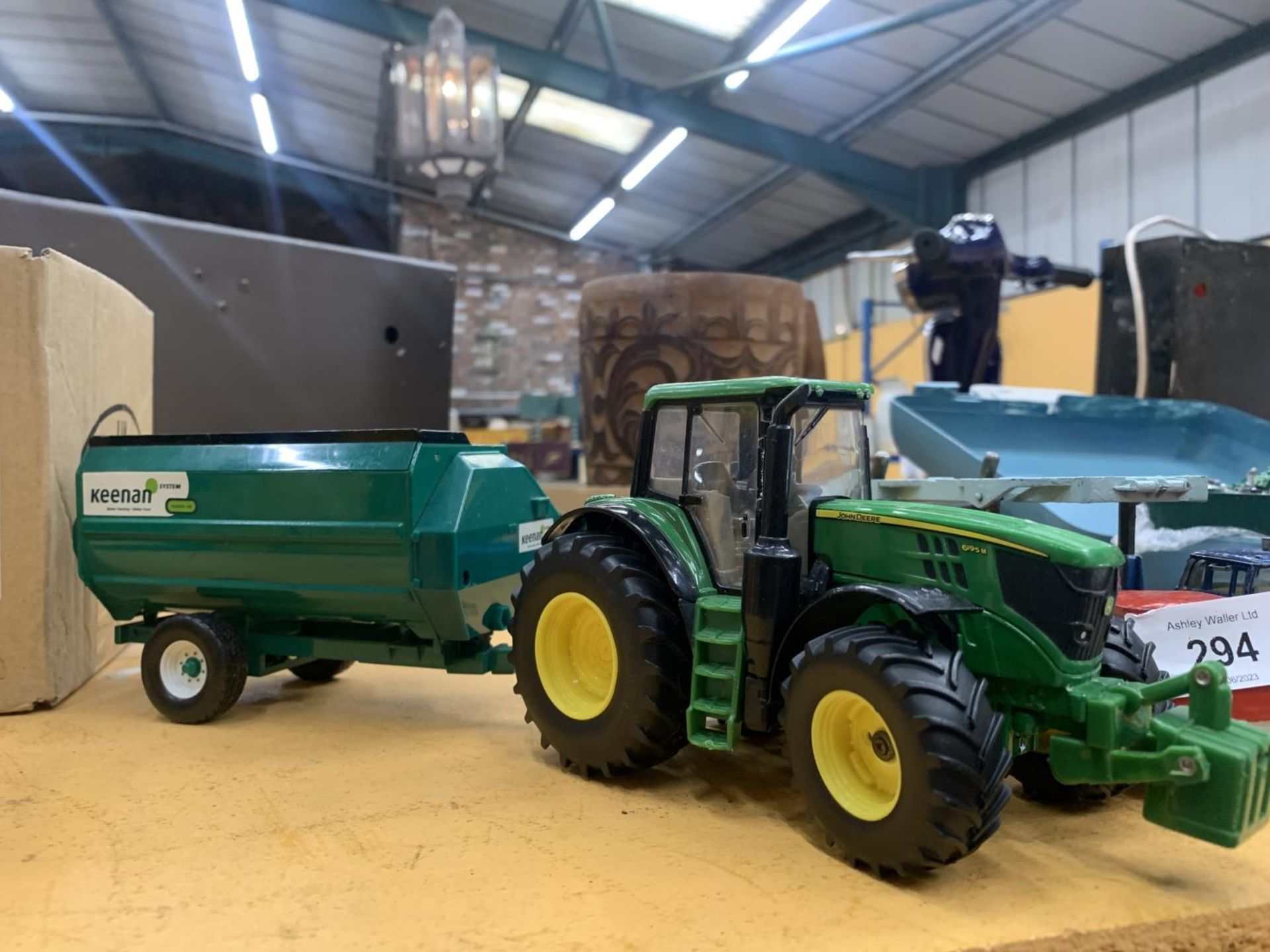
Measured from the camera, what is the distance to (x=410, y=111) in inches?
305

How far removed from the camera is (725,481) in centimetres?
292

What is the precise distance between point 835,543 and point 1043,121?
7994 mm

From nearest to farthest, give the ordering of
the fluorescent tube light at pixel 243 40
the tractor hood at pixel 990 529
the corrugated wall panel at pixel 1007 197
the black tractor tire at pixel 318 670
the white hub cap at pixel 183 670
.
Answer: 1. the tractor hood at pixel 990 529
2. the white hub cap at pixel 183 670
3. the black tractor tire at pixel 318 670
4. the fluorescent tube light at pixel 243 40
5. the corrugated wall panel at pixel 1007 197

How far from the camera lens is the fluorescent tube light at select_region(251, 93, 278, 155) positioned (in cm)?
1202

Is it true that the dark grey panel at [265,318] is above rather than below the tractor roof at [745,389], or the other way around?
above

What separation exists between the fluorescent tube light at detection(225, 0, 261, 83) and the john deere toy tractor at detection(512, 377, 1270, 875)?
313 inches

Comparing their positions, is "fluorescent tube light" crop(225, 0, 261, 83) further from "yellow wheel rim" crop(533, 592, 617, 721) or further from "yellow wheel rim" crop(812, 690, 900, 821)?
"yellow wheel rim" crop(812, 690, 900, 821)

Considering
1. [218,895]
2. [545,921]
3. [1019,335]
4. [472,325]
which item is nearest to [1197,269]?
[1019,335]

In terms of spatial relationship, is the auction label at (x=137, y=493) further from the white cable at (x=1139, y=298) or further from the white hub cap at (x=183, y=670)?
the white cable at (x=1139, y=298)

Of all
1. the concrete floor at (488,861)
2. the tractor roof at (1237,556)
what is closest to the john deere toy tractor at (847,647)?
the concrete floor at (488,861)

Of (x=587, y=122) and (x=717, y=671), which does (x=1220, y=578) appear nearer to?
(x=717, y=671)

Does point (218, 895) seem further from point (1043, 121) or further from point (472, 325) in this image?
point (472, 325)

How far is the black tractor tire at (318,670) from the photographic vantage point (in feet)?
13.5

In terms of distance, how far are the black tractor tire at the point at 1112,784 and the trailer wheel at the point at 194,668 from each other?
2631 mm
